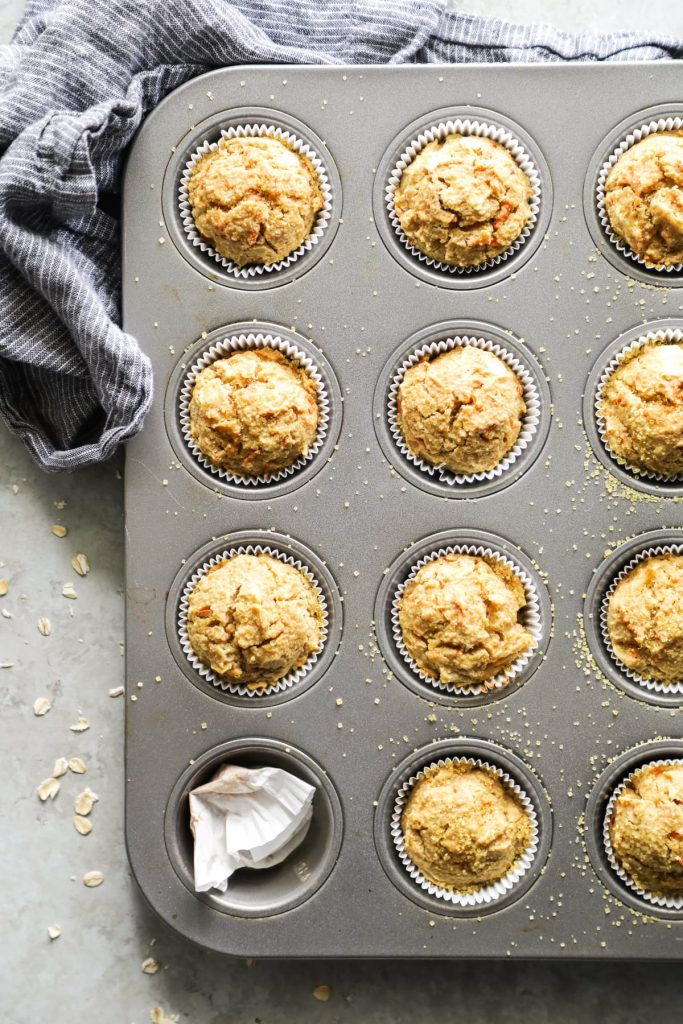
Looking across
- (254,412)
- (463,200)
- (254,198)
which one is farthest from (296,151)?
(254,412)

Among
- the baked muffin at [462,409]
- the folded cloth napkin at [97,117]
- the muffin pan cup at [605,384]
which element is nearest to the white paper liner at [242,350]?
the folded cloth napkin at [97,117]

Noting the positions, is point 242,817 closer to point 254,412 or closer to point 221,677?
point 221,677

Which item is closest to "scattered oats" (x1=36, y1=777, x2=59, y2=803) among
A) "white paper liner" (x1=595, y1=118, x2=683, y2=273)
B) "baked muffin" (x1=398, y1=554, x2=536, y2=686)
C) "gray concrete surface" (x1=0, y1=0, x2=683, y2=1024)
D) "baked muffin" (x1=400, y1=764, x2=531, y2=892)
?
"gray concrete surface" (x1=0, y1=0, x2=683, y2=1024)

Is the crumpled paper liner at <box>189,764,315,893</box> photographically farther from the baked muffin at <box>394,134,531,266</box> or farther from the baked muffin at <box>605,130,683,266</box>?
the baked muffin at <box>605,130,683,266</box>

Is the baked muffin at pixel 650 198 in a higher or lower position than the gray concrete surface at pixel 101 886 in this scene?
higher

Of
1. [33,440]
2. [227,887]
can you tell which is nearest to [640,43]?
[33,440]

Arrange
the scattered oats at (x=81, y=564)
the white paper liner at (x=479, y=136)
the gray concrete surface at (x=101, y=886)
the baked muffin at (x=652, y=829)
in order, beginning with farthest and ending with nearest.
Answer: the scattered oats at (x=81, y=564), the gray concrete surface at (x=101, y=886), the white paper liner at (x=479, y=136), the baked muffin at (x=652, y=829)

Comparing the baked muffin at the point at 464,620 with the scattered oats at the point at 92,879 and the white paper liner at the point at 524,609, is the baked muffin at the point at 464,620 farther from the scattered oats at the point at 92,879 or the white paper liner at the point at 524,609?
the scattered oats at the point at 92,879
